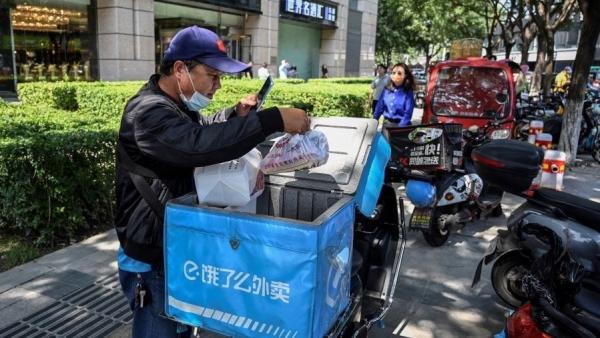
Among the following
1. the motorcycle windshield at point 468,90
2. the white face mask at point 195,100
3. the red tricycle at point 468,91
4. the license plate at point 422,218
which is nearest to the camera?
the white face mask at point 195,100

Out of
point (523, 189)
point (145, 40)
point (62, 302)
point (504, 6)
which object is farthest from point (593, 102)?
point (504, 6)

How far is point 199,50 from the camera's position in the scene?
1.74 meters

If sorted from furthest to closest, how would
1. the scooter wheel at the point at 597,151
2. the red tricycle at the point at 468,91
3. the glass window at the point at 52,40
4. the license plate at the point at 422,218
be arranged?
the glass window at the point at 52,40 → the scooter wheel at the point at 597,151 → the red tricycle at the point at 468,91 → the license plate at the point at 422,218

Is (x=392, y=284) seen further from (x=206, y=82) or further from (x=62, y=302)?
(x=62, y=302)

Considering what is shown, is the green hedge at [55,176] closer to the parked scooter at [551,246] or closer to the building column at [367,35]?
the parked scooter at [551,246]

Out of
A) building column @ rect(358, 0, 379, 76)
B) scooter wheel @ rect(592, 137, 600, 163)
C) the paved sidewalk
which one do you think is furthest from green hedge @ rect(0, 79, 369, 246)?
building column @ rect(358, 0, 379, 76)

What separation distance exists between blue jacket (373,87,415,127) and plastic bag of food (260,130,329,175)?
538cm

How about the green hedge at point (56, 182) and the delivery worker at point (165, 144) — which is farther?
the green hedge at point (56, 182)

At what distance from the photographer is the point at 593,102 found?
10234 millimetres

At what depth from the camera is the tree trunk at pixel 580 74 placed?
24.0 ft

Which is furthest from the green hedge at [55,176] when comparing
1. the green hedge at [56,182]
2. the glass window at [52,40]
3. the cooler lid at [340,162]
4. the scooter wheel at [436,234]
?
the glass window at [52,40]

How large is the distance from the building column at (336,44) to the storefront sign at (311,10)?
65cm

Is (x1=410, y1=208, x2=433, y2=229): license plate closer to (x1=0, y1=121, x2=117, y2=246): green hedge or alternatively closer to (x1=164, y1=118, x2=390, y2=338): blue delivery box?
(x1=164, y1=118, x2=390, y2=338): blue delivery box

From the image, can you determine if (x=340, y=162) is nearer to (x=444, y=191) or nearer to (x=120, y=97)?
(x=444, y=191)
